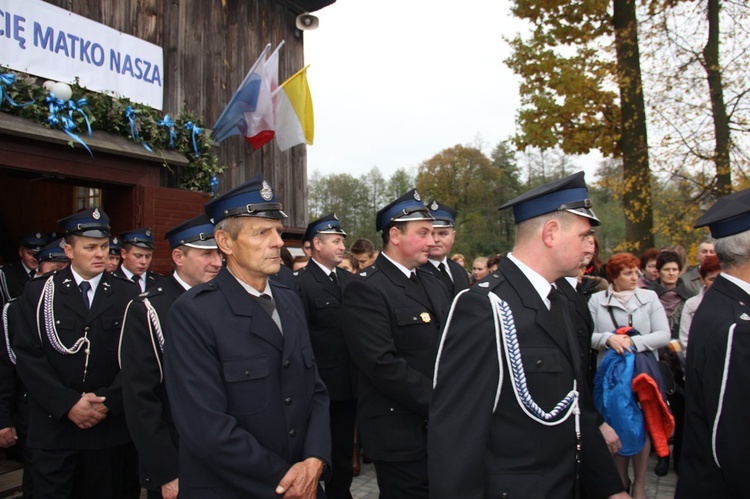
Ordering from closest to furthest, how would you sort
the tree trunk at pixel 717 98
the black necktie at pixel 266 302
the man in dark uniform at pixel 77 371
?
the black necktie at pixel 266 302
the man in dark uniform at pixel 77 371
the tree trunk at pixel 717 98

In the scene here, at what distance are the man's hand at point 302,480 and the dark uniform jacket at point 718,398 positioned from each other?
67.9 inches

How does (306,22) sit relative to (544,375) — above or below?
above

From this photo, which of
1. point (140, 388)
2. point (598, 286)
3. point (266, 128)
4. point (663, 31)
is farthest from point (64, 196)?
point (663, 31)

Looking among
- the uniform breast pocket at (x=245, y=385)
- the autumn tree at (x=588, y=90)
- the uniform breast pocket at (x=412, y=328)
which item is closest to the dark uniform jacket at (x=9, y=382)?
the uniform breast pocket at (x=245, y=385)

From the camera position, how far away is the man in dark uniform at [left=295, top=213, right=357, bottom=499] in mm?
4598

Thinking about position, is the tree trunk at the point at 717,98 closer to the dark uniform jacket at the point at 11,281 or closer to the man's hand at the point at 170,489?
the man's hand at the point at 170,489

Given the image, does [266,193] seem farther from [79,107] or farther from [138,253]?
[79,107]

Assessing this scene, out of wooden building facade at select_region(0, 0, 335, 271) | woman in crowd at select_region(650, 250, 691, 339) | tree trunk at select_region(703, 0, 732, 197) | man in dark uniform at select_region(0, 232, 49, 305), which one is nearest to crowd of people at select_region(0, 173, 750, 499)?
woman in crowd at select_region(650, 250, 691, 339)

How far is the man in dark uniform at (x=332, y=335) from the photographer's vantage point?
460 cm

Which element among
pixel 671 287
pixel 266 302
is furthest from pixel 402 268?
pixel 671 287

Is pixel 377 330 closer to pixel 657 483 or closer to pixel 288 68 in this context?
pixel 657 483

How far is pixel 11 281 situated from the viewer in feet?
22.9

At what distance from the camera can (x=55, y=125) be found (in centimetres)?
602

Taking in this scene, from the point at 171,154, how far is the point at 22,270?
91.8 inches
